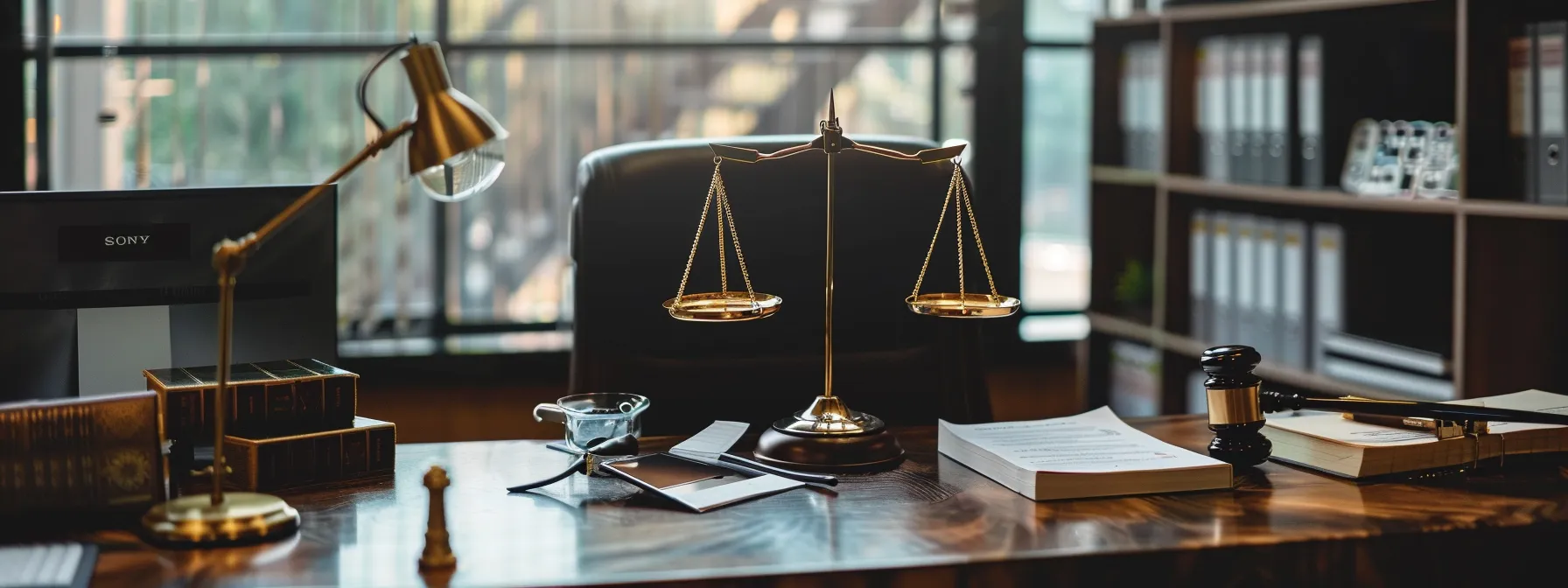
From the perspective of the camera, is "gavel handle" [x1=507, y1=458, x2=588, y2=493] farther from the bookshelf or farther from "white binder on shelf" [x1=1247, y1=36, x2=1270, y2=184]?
"white binder on shelf" [x1=1247, y1=36, x2=1270, y2=184]

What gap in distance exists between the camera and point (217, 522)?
1.22m

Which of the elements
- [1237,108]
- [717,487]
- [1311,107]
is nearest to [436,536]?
[717,487]

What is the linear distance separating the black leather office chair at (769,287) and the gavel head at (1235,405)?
2.03 feet

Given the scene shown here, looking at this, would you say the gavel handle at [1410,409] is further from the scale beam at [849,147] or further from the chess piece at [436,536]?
the chess piece at [436,536]

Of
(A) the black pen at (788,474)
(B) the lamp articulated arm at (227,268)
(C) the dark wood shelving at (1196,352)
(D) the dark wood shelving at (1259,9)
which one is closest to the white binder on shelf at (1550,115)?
(D) the dark wood shelving at (1259,9)

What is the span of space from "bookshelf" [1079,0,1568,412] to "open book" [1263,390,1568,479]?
0.69 m

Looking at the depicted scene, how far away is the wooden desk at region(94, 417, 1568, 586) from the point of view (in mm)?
1164

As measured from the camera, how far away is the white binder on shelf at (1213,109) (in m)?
3.00

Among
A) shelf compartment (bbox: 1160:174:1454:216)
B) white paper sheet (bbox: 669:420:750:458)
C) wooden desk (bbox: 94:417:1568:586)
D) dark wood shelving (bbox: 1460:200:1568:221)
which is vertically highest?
shelf compartment (bbox: 1160:174:1454:216)

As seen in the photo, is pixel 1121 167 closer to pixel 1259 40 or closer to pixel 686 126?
pixel 1259 40

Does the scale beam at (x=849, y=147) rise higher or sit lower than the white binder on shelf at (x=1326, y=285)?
higher

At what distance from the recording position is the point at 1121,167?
11.2 feet

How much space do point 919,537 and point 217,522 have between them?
624mm

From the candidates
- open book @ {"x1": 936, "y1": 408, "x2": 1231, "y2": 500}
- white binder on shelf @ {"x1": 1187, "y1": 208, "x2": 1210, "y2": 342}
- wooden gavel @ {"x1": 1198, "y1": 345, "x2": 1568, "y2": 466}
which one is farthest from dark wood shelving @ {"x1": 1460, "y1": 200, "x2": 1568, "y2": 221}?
open book @ {"x1": 936, "y1": 408, "x2": 1231, "y2": 500}
